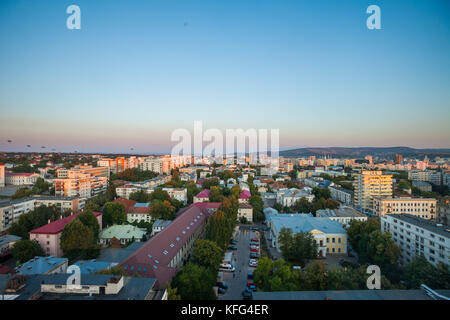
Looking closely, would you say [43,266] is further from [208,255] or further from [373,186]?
[373,186]

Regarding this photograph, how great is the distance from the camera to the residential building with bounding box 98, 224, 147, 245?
11898 mm

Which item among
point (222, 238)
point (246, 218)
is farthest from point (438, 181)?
point (222, 238)

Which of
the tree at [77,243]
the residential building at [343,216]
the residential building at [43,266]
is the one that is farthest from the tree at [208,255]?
the residential building at [343,216]

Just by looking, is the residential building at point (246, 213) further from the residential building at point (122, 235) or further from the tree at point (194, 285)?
the tree at point (194, 285)

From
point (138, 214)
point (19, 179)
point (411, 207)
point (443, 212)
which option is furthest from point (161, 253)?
point (19, 179)

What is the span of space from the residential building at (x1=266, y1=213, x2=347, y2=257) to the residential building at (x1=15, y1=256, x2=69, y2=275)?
7.98 meters

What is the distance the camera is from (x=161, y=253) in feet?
26.7

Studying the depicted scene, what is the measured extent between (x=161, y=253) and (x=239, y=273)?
2816mm

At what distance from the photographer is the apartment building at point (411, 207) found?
598 inches

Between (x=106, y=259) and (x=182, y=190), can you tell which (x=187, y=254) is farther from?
(x=182, y=190)

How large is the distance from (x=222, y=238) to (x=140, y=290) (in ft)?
16.9

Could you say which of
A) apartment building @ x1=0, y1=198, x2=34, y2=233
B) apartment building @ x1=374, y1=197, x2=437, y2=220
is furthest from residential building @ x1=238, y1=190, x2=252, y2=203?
apartment building @ x1=0, y1=198, x2=34, y2=233

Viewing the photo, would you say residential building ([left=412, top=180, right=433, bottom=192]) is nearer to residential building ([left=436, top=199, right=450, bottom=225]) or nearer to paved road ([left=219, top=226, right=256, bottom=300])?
residential building ([left=436, top=199, right=450, bottom=225])

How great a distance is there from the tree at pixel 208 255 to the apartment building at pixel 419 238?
7099mm
